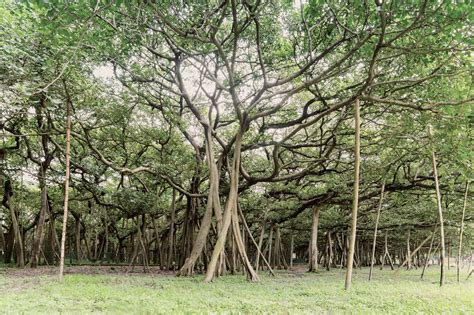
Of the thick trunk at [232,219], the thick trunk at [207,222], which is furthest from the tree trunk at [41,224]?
the thick trunk at [232,219]

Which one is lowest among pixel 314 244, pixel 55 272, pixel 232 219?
pixel 55 272

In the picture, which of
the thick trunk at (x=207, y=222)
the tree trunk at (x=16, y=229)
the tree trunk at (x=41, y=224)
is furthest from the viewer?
the tree trunk at (x=16, y=229)

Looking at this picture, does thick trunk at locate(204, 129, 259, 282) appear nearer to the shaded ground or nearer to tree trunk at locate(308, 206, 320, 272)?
the shaded ground

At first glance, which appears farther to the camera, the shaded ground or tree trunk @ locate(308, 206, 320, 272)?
tree trunk @ locate(308, 206, 320, 272)

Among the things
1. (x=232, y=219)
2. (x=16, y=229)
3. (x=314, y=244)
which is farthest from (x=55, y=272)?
(x=314, y=244)

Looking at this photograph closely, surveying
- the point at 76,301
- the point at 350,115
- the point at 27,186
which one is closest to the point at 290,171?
the point at 350,115

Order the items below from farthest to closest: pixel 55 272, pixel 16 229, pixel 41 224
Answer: pixel 16 229 → pixel 41 224 → pixel 55 272

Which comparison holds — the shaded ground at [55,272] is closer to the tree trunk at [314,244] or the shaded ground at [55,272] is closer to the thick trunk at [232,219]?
the thick trunk at [232,219]

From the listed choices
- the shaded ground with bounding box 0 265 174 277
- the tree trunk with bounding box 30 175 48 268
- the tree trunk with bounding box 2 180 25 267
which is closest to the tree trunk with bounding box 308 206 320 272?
the shaded ground with bounding box 0 265 174 277

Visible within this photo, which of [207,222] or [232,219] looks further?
[207,222]

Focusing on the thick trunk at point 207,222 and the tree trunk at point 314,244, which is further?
the tree trunk at point 314,244

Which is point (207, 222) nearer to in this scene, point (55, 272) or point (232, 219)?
point (232, 219)

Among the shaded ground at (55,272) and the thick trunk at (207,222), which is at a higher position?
the thick trunk at (207,222)

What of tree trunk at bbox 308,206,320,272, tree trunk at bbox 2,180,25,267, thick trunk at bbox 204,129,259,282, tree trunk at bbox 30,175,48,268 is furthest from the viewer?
tree trunk at bbox 308,206,320,272
